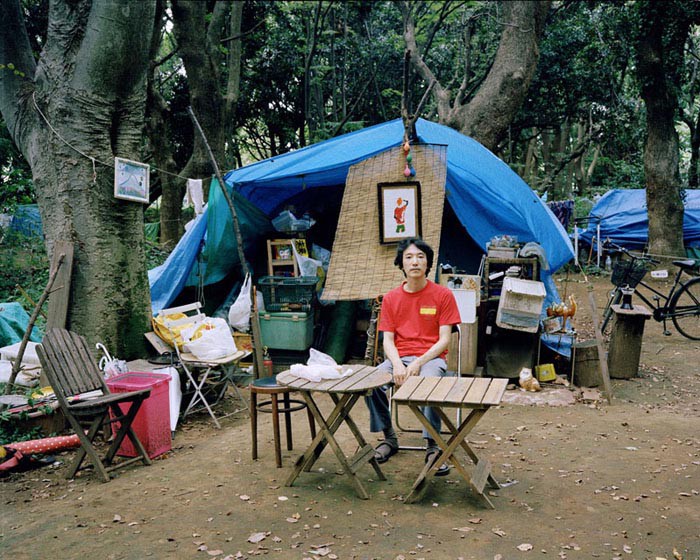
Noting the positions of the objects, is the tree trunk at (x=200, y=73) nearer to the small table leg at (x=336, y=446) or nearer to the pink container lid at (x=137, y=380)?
the pink container lid at (x=137, y=380)

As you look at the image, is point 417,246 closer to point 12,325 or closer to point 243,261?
point 243,261

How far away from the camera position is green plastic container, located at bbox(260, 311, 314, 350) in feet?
23.0

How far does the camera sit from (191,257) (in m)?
7.61

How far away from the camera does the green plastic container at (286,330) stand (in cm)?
701

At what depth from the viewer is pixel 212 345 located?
566cm

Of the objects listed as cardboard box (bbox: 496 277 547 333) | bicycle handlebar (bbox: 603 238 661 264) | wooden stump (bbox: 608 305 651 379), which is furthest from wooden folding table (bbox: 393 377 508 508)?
bicycle handlebar (bbox: 603 238 661 264)

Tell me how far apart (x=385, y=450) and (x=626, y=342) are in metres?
3.45

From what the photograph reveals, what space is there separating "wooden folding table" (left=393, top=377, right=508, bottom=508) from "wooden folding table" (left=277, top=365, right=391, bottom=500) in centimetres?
24

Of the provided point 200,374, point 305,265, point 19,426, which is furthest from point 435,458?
point 305,265

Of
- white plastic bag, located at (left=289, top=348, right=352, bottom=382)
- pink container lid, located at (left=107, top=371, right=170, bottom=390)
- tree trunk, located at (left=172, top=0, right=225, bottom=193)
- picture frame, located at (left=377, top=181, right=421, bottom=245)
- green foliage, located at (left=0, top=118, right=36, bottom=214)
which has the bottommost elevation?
pink container lid, located at (left=107, top=371, right=170, bottom=390)

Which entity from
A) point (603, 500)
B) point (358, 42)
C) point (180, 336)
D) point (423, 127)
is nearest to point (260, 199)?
point (423, 127)

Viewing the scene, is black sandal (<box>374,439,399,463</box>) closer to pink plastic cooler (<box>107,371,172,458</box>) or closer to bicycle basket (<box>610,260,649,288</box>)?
pink plastic cooler (<box>107,371,172,458</box>)

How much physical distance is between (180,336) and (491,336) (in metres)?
3.07

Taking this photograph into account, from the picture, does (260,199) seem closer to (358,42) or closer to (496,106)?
(496,106)
